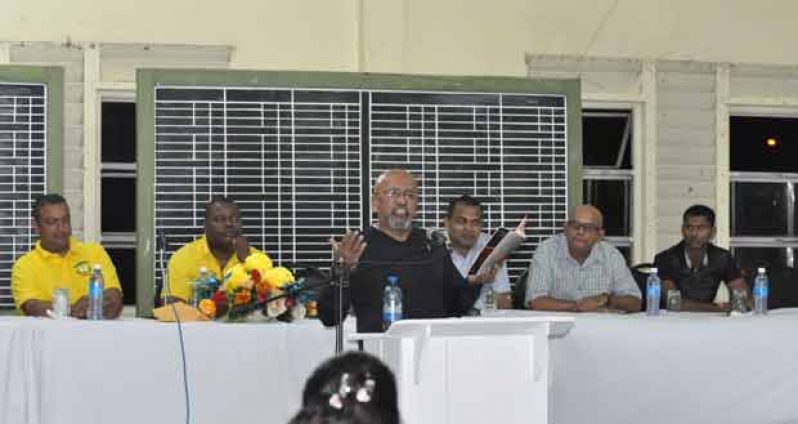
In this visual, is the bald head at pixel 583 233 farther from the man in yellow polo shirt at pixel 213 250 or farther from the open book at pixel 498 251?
the man in yellow polo shirt at pixel 213 250

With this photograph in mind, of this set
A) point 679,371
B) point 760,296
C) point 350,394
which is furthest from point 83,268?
point 350,394

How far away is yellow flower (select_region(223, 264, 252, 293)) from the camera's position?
20.3ft

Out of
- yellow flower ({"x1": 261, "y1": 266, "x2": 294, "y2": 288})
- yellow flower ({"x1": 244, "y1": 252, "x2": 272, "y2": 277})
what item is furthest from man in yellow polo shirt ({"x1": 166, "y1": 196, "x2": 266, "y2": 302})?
yellow flower ({"x1": 261, "y1": 266, "x2": 294, "y2": 288})

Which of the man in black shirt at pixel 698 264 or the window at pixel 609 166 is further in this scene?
the window at pixel 609 166

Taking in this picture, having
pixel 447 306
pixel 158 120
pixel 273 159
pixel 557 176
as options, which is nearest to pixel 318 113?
pixel 273 159

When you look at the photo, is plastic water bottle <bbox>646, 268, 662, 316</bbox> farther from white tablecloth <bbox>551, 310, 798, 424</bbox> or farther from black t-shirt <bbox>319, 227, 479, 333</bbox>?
black t-shirt <bbox>319, 227, 479, 333</bbox>

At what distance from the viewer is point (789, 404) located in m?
6.35

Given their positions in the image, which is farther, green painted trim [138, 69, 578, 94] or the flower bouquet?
green painted trim [138, 69, 578, 94]

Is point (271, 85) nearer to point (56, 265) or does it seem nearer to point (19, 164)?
point (19, 164)

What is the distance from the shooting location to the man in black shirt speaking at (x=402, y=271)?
19.2 feet

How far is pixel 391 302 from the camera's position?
225 inches

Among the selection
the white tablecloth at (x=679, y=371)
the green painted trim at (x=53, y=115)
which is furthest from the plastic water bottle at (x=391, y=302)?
the green painted trim at (x=53, y=115)

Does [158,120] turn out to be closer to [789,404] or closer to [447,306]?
[447,306]

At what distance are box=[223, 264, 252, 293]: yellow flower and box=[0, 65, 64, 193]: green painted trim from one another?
2409mm
